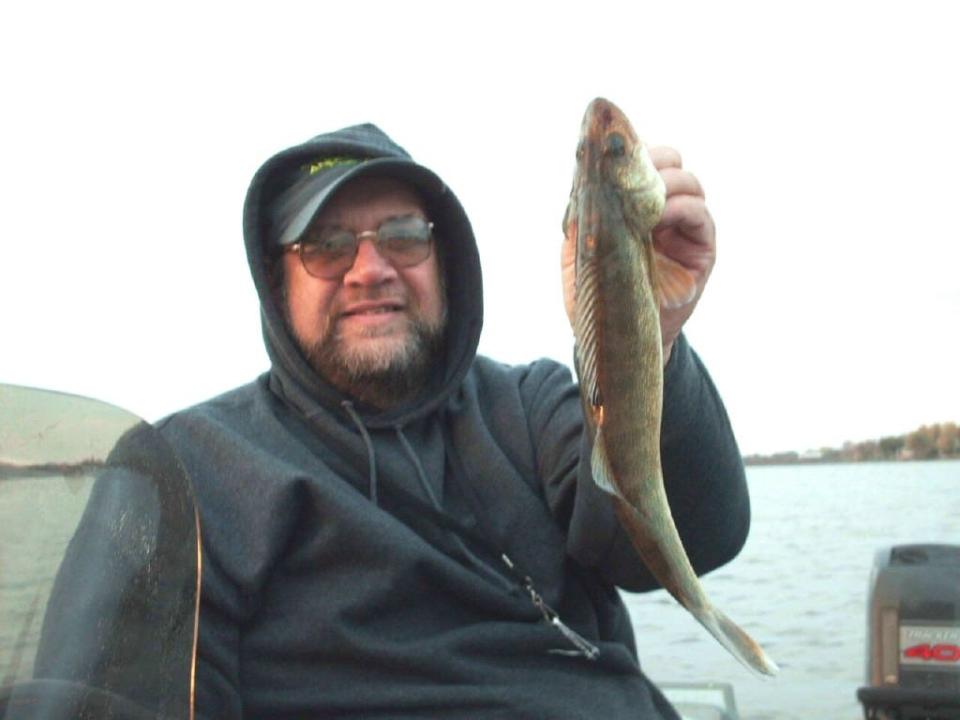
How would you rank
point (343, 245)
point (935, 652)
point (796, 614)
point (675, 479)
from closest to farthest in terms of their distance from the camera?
point (675, 479)
point (343, 245)
point (935, 652)
point (796, 614)

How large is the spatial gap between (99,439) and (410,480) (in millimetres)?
977

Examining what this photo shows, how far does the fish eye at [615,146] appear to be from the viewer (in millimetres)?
1832

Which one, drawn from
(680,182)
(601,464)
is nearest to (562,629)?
(601,464)

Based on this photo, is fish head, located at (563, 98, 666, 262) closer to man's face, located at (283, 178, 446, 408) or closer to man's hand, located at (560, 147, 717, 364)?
man's hand, located at (560, 147, 717, 364)

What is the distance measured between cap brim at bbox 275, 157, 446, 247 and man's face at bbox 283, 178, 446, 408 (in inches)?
2.0

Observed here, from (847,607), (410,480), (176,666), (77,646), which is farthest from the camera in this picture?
(847,607)

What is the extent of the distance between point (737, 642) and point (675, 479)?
0.86 metres

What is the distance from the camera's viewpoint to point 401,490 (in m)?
2.94

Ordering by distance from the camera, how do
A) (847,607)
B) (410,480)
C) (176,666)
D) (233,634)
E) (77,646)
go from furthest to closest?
(847,607) < (410,480) < (233,634) < (176,666) < (77,646)

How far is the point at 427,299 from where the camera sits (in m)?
3.33

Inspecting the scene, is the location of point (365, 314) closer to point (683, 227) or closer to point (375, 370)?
point (375, 370)

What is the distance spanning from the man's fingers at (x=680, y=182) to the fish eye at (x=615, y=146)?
0.78ft

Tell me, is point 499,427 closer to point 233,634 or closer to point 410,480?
point 410,480

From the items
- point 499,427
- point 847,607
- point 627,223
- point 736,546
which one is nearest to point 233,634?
point 499,427
